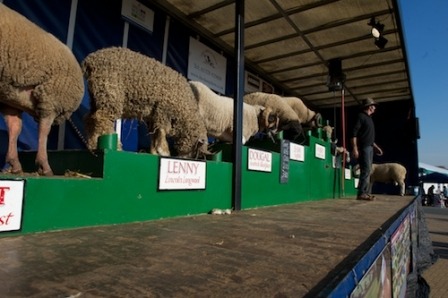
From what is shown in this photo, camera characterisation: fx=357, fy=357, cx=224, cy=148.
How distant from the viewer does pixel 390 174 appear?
12.0 m

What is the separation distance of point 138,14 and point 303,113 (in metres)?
4.02

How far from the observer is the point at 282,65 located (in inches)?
342

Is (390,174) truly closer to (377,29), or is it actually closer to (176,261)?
(377,29)

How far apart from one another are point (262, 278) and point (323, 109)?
12327mm

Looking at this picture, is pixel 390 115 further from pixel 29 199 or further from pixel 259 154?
pixel 29 199

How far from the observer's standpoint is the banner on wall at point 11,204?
6.36 ft

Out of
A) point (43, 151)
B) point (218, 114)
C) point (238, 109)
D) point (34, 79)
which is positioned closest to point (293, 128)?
point (218, 114)

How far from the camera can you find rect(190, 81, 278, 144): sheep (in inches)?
192

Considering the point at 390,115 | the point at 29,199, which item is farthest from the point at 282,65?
the point at 29,199

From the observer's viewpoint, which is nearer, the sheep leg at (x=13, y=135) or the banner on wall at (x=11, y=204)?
the banner on wall at (x=11, y=204)

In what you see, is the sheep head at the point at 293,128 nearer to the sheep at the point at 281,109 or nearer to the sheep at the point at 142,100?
the sheep at the point at 281,109

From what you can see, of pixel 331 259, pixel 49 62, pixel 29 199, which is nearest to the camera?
pixel 331 259

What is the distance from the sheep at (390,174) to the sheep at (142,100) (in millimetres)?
9917

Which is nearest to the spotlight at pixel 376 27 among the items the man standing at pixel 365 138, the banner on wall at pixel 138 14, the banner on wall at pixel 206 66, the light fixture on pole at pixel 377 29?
the light fixture on pole at pixel 377 29
